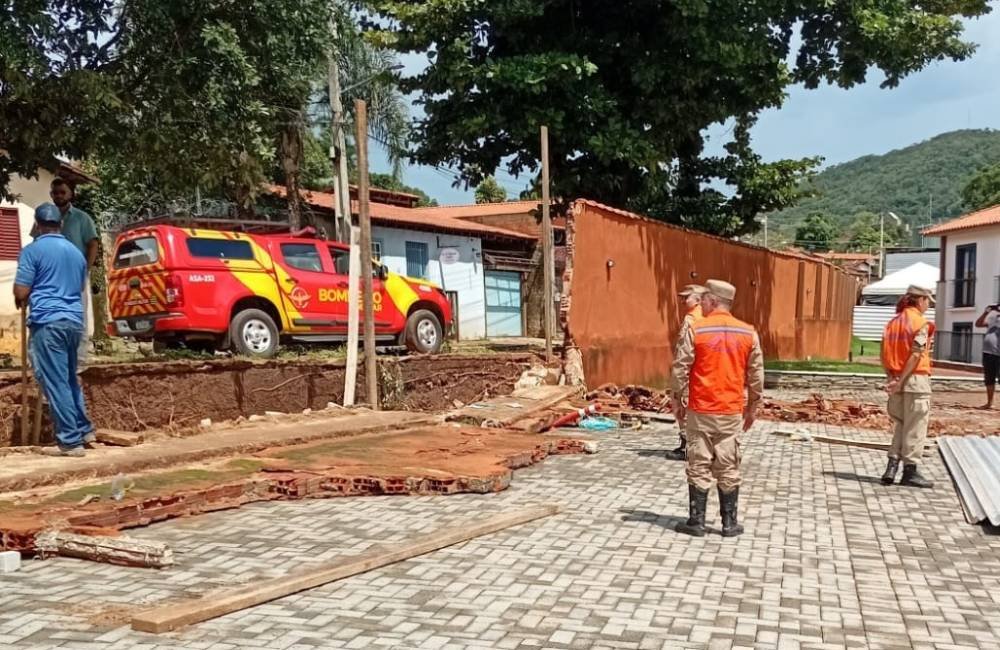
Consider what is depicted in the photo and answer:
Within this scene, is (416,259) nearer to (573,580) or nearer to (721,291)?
(721,291)

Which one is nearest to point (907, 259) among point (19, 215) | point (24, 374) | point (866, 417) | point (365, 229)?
point (866, 417)

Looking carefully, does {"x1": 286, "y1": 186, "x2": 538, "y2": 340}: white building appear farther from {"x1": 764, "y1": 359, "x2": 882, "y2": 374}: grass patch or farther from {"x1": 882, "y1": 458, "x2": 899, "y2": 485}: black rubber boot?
{"x1": 882, "y1": 458, "x2": 899, "y2": 485}: black rubber boot

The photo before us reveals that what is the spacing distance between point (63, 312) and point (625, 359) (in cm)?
888

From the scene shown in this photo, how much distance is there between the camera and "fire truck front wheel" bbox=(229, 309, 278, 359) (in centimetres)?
1073

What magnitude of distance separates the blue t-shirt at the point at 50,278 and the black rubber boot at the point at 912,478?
22.3 feet

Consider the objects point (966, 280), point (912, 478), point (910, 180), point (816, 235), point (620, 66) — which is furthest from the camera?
point (910, 180)

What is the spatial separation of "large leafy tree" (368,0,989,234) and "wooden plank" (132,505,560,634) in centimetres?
1043

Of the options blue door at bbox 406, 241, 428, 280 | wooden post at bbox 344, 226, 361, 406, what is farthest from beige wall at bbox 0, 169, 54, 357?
blue door at bbox 406, 241, 428, 280

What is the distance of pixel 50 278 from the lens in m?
6.24

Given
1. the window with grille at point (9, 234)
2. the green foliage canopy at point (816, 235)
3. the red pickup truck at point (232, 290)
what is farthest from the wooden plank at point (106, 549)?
the green foliage canopy at point (816, 235)

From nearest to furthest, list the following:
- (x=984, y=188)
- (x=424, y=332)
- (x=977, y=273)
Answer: (x=424, y=332) < (x=977, y=273) < (x=984, y=188)

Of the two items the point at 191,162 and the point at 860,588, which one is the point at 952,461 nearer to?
the point at 860,588

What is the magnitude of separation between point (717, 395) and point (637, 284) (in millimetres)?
8540

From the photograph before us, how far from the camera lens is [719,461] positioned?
17.3ft
